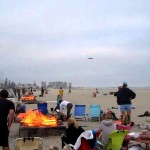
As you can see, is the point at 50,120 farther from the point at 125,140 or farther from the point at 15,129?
the point at 125,140

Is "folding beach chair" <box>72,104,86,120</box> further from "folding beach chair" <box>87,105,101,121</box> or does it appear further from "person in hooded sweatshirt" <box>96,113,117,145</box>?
"person in hooded sweatshirt" <box>96,113,117,145</box>

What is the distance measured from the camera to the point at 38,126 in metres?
11.8

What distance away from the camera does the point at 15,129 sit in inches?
545

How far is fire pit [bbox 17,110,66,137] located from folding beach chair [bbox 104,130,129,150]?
431cm

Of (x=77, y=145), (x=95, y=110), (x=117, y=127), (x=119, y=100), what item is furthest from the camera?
(x=95, y=110)

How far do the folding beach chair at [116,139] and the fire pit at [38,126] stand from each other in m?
4.31

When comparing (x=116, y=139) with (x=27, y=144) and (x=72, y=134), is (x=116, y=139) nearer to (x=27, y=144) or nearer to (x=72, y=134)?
(x=72, y=134)

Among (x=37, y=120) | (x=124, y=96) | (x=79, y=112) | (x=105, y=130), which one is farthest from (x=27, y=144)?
(x=79, y=112)

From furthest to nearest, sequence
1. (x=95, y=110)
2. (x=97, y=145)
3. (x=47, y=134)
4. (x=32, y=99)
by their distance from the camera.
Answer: (x=32, y=99)
(x=95, y=110)
(x=47, y=134)
(x=97, y=145)

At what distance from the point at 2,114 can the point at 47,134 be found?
14.6 ft

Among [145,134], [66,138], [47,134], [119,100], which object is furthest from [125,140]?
[119,100]

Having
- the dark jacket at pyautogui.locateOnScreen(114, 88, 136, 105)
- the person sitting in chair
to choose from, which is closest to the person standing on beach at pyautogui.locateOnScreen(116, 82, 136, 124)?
the dark jacket at pyautogui.locateOnScreen(114, 88, 136, 105)

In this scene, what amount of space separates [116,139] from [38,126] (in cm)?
473

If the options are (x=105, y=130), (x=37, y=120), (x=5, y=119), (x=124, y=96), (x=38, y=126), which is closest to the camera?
(x=5, y=119)
